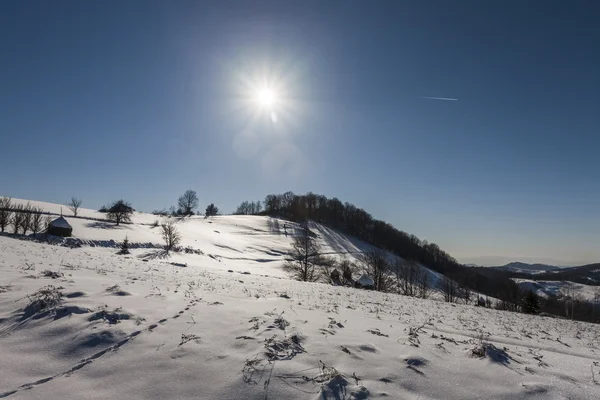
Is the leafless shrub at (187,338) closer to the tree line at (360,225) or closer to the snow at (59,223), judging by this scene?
the snow at (59,223)

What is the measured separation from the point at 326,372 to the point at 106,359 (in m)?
3.21

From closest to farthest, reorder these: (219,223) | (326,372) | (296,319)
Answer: (326,372) < (296,319) < (219,223)

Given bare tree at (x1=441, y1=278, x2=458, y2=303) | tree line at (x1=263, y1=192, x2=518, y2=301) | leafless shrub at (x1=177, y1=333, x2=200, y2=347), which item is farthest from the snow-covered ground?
leafless shrub at (x1=177, y1=333, x2=200, y2=347)

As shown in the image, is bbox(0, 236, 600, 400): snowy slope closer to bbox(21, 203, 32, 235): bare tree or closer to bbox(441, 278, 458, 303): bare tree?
bbox(21, 203, 32, 235): bare tree

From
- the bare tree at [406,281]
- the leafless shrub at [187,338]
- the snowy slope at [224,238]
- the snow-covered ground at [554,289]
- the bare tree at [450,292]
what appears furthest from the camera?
the snow-covered ground at [554,289]

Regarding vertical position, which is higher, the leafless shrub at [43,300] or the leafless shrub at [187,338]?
the leafless shrub at [43,300]

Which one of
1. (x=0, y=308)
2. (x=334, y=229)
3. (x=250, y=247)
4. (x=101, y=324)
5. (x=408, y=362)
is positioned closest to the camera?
(x=408, y=362)

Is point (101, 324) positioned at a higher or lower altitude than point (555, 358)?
higher

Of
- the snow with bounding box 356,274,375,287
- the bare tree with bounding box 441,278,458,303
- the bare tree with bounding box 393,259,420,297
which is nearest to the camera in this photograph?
the snow with bounding box 356,274,375,287

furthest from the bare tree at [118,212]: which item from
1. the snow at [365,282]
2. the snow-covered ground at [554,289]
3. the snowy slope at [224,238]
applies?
the snow-covered ground at [554,289]

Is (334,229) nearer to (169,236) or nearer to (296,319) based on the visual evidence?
(169,236)

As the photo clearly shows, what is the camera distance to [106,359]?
4.14 m

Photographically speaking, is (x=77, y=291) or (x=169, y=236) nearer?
(x=77, y=291)

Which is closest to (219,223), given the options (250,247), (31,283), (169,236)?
(250,247)
